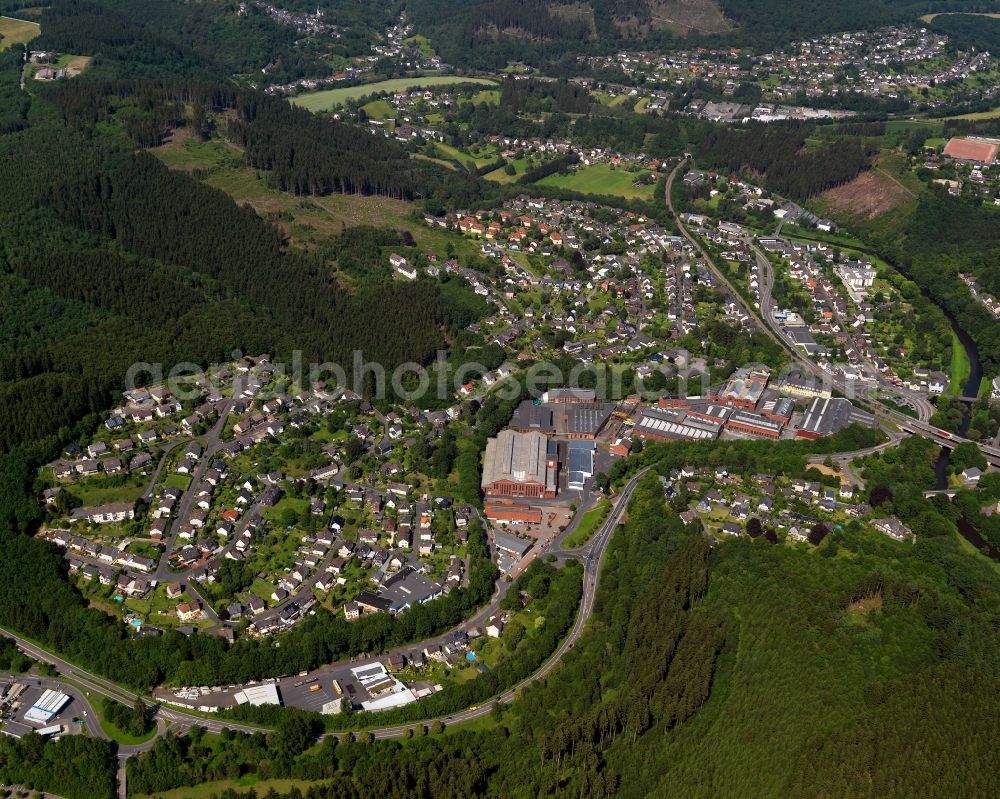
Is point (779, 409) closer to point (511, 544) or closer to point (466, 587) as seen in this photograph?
point (511, 544)

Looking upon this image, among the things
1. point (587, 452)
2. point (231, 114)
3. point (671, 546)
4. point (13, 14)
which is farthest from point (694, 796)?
point (13, 14)

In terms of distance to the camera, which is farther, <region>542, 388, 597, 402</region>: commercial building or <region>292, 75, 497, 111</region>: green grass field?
<region>292, 75, 497, 111</region>: green grass field

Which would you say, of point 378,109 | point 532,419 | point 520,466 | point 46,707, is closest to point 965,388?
point 532,419

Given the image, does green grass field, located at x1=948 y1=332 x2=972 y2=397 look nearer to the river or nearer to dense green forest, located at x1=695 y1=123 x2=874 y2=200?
the river

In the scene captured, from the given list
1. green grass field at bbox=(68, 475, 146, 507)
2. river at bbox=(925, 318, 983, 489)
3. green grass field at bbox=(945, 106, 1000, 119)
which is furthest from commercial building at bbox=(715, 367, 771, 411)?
green grass field at bbox=(945, 106, 1000, 119)

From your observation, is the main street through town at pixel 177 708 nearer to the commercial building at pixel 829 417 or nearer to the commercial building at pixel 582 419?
the commercial building at pixel 582 419
